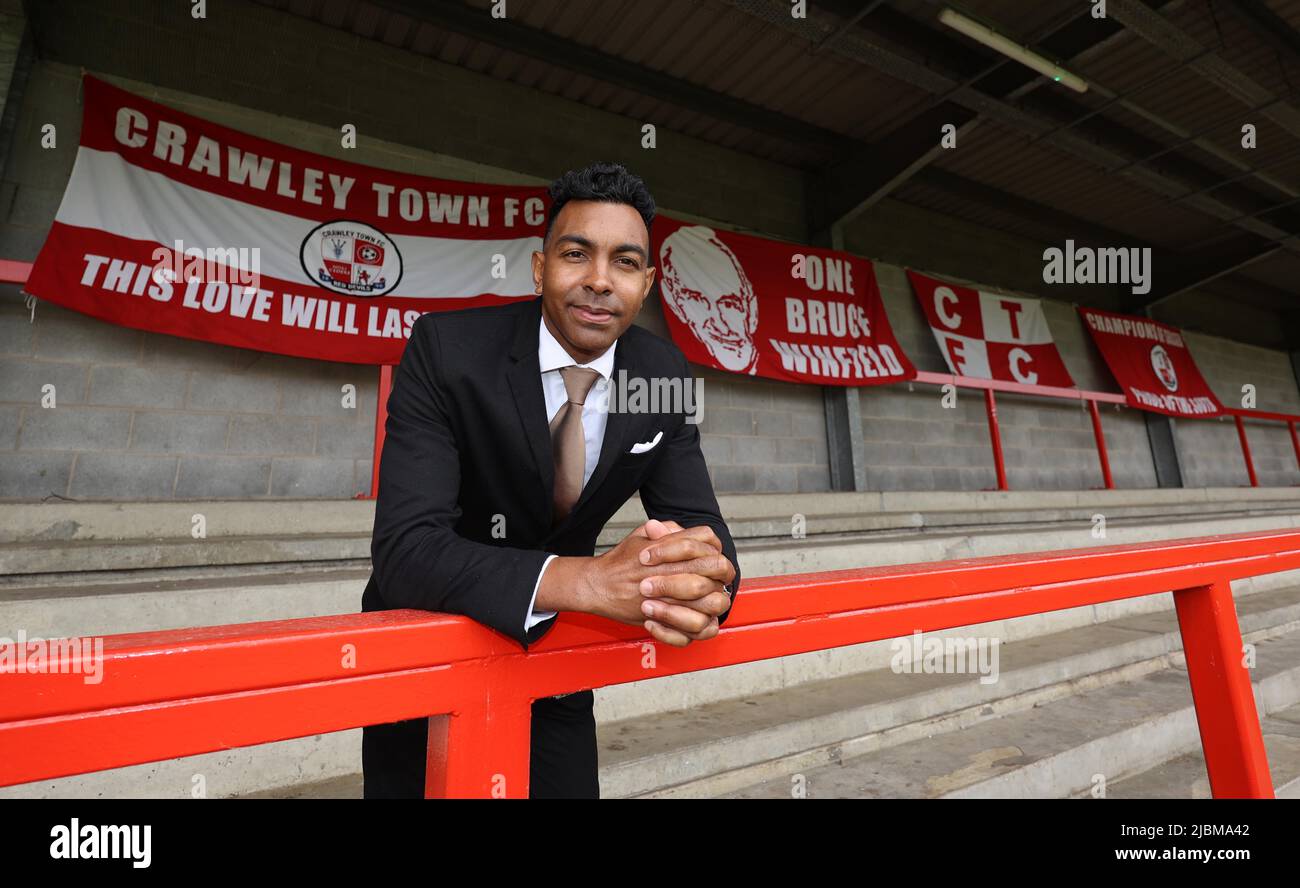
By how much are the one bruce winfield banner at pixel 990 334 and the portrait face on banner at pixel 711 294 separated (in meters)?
2.45

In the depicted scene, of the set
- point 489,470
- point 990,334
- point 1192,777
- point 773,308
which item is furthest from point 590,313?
point 990,334

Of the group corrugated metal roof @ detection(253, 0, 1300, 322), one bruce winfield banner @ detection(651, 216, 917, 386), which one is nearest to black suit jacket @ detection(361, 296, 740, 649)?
one bruce winfield banner @ detection(651, 216, 917, 386)

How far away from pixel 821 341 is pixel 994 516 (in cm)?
206

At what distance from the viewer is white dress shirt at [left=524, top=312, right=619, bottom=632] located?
1.06 meters

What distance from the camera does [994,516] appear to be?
4922 mm

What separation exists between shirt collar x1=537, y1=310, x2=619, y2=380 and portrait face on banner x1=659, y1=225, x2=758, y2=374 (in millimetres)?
3885

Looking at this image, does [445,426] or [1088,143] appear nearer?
[445,426]

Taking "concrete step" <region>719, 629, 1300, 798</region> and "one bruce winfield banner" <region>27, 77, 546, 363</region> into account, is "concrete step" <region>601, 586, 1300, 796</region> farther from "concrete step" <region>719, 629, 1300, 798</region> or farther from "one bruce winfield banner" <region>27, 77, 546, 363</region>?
"one bruce winfield banner" <region>27, 77, 546, 363</region>

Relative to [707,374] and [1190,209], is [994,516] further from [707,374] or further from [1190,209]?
[1190,209]

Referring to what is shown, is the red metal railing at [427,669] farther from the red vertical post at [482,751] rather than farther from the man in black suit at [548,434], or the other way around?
the man in black suit at [548,434]

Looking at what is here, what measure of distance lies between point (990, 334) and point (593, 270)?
7.02 meters

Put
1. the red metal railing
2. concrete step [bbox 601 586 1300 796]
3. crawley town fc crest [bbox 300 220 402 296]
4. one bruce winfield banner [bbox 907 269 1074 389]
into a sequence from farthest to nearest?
one bruce winfield banner [bbox 907 269 1074 389], crawley town fc crest [bbox 300 220 402 296], concrete step [bbox 601 586 1300 796], the red metal railing

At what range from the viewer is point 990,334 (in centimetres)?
680

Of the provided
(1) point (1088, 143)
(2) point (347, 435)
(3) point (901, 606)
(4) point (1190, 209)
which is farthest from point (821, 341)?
(4) point (1190, 209)
